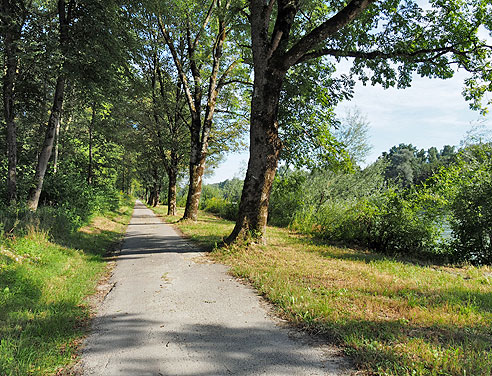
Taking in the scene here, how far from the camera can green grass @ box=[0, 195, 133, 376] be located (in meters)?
2.82

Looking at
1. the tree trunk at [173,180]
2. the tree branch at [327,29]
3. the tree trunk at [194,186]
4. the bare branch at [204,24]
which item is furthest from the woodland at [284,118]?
the tree trunk at [173,180]

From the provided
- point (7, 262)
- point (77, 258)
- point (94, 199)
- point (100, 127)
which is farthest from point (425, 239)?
point (100, 127)

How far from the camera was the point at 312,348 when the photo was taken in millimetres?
2961

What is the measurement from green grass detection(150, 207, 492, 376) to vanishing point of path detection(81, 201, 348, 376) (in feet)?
1.11

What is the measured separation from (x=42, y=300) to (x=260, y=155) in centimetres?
559

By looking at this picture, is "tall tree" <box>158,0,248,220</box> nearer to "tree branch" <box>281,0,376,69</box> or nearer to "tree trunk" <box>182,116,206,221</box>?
"tree trunk" <box>182,116,206,221</box>

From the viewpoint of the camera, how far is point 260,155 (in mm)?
7688

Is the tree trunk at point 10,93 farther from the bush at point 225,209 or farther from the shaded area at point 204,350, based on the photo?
the bush at point 225,209

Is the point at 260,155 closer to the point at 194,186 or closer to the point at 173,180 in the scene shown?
the point at 194,186

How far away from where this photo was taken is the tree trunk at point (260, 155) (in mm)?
7625

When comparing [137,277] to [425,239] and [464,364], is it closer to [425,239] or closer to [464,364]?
[464,364]

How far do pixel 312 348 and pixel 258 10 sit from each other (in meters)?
8.37

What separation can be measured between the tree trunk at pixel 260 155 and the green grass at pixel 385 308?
3.18ft

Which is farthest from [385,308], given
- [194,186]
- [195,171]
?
[195,171]
